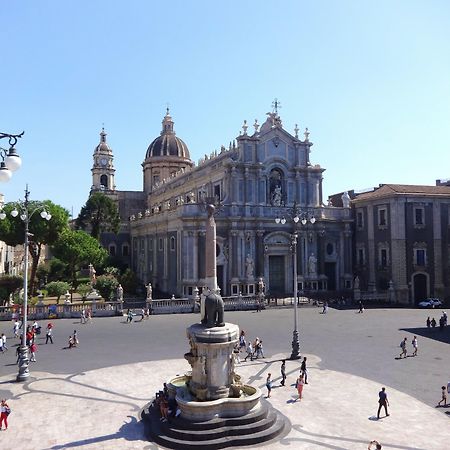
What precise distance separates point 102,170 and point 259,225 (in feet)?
150

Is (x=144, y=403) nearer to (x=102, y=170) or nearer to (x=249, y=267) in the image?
(x=249, y=267)

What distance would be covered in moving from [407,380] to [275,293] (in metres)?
28.6

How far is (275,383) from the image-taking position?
19.7 metres

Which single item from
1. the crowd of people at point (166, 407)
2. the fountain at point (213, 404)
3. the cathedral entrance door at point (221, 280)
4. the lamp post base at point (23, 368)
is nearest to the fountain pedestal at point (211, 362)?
the fountain at point (213, 404)

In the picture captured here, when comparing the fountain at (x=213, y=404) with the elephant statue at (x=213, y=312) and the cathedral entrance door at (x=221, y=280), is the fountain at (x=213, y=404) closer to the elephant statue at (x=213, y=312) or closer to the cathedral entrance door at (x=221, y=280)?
the elephant statue at (x=213, y=312)

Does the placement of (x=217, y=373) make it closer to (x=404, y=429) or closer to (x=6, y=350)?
(x=404, y=429)

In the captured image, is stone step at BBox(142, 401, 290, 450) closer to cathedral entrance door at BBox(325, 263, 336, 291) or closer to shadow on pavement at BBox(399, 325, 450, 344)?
shadow on pavement at BBox(399, 325, 450, 344)

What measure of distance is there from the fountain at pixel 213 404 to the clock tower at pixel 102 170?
231 feet

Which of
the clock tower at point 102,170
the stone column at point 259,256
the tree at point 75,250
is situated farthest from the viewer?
the clock tower at point 102,170

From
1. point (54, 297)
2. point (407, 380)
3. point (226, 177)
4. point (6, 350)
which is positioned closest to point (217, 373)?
point (407, 380)

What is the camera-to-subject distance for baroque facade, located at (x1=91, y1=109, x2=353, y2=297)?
46.6 meters

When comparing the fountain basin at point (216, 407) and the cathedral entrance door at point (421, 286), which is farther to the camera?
the cathedral entrance door at point (421, 286)

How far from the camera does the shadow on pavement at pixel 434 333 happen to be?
1111 inches

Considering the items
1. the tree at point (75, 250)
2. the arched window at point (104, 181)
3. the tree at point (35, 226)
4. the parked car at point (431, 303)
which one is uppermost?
the arched window at point (104, 181)
